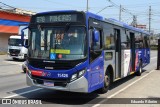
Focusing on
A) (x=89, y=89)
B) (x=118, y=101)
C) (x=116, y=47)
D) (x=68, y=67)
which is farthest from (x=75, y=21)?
(x=116, y=47)

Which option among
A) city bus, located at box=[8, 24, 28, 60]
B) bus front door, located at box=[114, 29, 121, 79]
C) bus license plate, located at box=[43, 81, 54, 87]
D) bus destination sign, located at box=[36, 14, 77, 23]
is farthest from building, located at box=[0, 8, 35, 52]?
bus license plate, located at box=[43, 81, 54, 87]

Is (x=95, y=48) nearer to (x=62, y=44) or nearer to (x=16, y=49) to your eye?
(x=62, y=44)

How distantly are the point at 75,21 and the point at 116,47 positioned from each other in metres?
3.96

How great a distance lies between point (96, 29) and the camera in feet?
33.5

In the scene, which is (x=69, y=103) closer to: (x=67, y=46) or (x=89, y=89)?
(x=89, y=89)

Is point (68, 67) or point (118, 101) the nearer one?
point (68, 67)

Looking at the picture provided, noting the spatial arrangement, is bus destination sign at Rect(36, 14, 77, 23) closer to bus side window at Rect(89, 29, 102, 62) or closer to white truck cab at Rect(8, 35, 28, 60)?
bus side window at Rect(89, 29, 102, 62)

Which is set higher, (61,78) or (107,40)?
(107,40)

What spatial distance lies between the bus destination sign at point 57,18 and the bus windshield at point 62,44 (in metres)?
0.27

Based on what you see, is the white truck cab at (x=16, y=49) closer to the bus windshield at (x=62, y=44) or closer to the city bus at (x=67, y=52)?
the city bus at (x=67, y=52)

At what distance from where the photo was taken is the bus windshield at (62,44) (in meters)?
9.29

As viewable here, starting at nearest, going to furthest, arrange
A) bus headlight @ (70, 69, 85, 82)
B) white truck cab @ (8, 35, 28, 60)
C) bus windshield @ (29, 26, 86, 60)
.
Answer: bus headlight @ (70, 69, 85, 82) < bus windshield @ (29, 26, 86, 60) < white truck cab @ (8, 35, 28, 60)

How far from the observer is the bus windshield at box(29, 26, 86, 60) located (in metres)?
9.29

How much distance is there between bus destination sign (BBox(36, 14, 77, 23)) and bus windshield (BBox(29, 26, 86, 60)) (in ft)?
0.89
